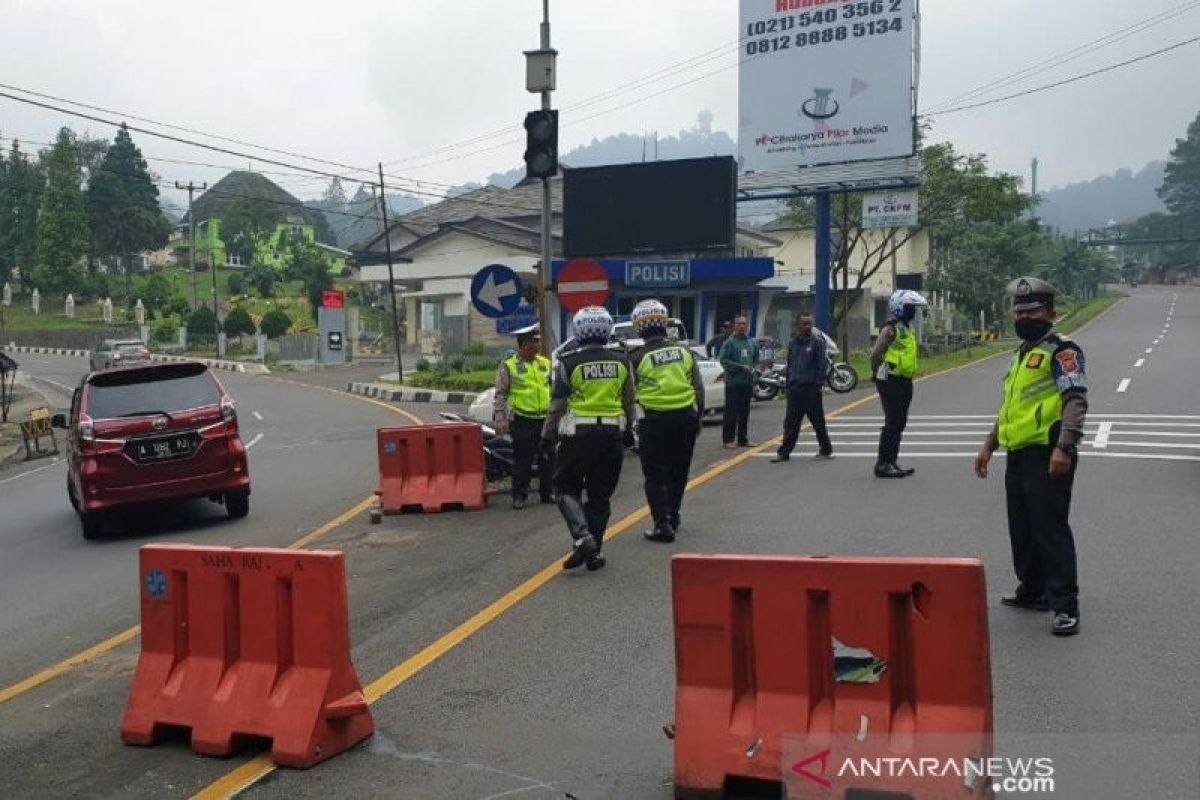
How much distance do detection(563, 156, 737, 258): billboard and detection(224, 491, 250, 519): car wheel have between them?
71.0 ft

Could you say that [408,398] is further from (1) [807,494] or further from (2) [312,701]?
(2) [312,701]

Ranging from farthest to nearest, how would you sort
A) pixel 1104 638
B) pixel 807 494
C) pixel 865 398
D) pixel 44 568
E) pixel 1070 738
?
pixel 865 398 → pixel 807 494 → pixel 44 568 → pixel 1104 638 → pixel 1070 738

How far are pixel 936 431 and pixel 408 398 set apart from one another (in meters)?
18.1

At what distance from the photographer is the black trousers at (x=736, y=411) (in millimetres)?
16391

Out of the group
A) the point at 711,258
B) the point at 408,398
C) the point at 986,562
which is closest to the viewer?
the point at 986,562

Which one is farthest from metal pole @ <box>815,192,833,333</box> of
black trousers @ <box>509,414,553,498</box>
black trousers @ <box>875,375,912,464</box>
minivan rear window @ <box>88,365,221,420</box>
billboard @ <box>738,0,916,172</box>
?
minivan rear window @ <box>88,365,221,420</box>

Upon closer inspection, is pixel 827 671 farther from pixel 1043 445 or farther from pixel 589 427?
pixel 589 427

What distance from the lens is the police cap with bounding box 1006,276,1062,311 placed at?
6656 mm

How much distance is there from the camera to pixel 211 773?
16.4ft

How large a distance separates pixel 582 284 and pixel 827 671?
965cm

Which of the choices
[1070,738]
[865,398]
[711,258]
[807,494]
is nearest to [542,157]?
[807,494]

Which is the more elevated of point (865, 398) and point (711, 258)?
point (711, 258)

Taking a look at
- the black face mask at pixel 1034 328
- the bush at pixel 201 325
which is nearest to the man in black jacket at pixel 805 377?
the black face mask at pixel 1034 328

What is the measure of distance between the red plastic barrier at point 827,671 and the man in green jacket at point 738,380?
11.7 m
